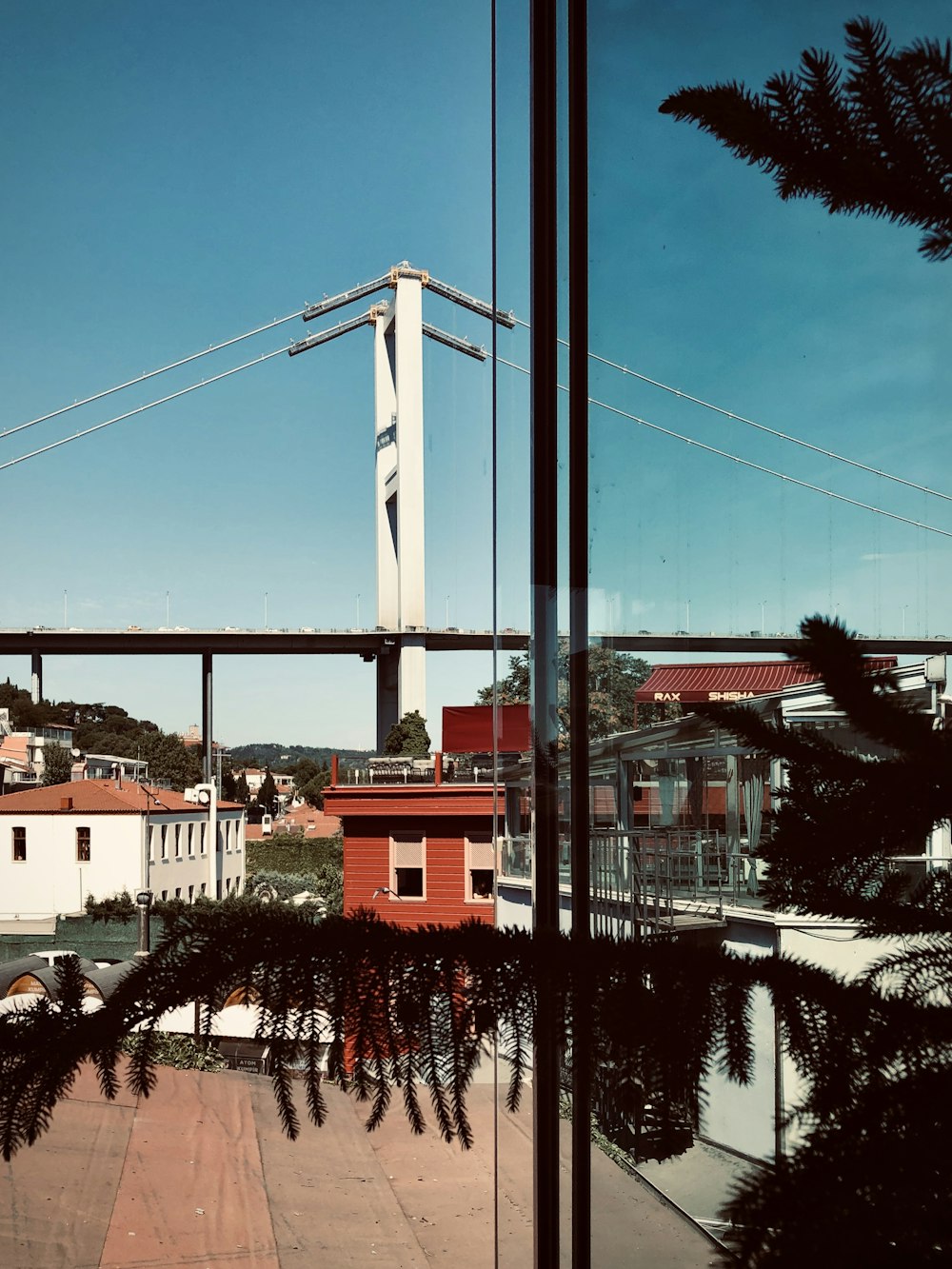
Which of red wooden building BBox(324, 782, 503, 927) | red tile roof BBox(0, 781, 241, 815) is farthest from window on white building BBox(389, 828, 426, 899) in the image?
red tile roof BBox(0, 781, 241, 815)

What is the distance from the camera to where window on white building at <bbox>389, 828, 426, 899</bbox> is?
2457mm

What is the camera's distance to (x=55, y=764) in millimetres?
3992

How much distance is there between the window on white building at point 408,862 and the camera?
8.06 ft

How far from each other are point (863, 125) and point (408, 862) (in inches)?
91.5

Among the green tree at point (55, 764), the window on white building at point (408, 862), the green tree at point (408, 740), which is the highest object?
the green tree at point (408, 740)

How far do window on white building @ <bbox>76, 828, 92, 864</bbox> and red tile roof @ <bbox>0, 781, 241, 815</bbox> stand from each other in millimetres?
81

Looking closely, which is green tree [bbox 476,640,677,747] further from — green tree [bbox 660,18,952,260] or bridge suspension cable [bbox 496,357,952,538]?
green tree [bbox 660,18,952,260]

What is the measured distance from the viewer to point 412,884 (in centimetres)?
256

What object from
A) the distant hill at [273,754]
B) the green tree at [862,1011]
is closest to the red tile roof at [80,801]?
the distant hill at [273,754]

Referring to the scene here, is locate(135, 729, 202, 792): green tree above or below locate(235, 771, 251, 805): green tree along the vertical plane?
above

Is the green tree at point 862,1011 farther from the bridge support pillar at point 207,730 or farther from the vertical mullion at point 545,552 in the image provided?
the bridge support pillar at point 207,730

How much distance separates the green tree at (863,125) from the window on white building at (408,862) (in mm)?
2267

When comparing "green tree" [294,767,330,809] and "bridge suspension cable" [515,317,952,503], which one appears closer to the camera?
"bridge suspension cable" [515,317,952,503]

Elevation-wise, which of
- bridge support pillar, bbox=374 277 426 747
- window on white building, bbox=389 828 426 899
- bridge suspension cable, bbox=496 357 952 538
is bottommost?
window on white building, bbox=389 828 426 899
